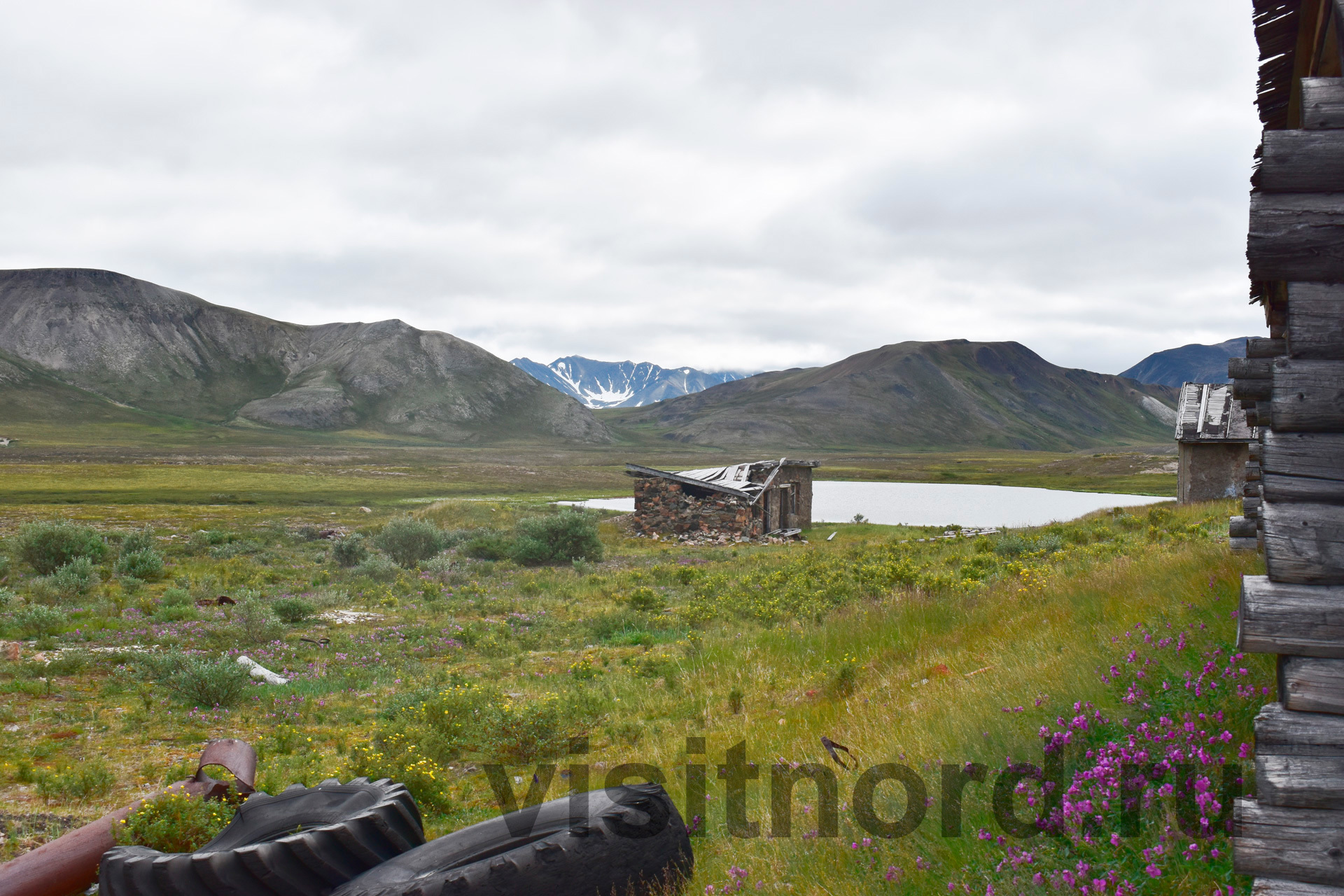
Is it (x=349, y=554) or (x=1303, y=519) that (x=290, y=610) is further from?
(x=1303, y=519)

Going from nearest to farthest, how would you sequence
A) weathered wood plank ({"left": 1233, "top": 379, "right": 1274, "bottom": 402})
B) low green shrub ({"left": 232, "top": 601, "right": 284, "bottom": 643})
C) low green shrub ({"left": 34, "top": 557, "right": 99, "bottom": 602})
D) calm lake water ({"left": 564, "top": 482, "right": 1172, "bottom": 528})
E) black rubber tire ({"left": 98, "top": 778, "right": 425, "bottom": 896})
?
black rubber tire ({"left": 98, "top": 778, "right": 425, "bottom": 896}) → weathered wood plank ({"left": 1233, "top": 379, "right": 1274, "bottom": 402}) → low green shrub ({"left": 232, "top": 601, "right": 284, "bottom": 643}) → low green shrub ({"left": 34, "top": 557, "right": 99, "bottom": 602}) → calm lake water ({"left": 564, "top": 482, "right": 1172, "bottom": 528})

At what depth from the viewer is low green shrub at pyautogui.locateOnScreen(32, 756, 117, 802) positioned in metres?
5.97

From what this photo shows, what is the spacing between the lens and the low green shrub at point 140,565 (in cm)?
1836

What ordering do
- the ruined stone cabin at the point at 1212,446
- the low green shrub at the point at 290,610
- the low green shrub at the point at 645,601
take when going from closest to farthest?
the low green shrub at the point at 290,610 → the low green shrub at the point at 645,601 → the ruined stone cabin at the point at 1212,446

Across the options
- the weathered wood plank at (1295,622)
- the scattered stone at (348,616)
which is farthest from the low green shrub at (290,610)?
the weathered wood plank at (1295,622)

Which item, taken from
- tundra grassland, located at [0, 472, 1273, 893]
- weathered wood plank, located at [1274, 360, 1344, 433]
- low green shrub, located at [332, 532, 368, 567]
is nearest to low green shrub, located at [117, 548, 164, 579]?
tundra grassland, located at [0, 472, 1273, 893]

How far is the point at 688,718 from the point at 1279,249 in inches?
248

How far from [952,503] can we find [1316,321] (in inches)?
2192

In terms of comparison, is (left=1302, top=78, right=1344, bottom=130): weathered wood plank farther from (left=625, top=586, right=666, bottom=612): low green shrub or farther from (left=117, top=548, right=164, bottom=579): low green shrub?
(left=117, top=548, right=164, bottom=579): low green shrub

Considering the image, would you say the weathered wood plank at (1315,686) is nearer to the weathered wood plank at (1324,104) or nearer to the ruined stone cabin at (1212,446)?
the weathered wood plank at (1324,104)

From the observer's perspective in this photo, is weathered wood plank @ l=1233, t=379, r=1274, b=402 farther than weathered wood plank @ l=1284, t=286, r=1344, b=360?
Yes

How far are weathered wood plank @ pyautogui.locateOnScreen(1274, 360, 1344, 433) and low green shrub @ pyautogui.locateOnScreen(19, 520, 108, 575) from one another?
23.9 m

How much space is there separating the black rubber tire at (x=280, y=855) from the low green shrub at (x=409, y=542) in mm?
20755

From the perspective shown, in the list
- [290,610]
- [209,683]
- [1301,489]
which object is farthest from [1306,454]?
[290,610]
